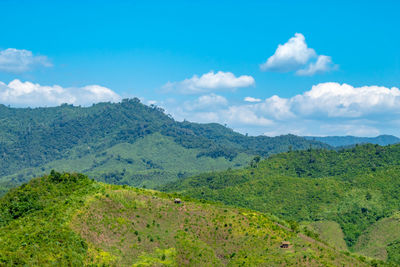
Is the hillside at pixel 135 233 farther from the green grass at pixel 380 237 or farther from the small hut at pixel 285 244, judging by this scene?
the green grass at pixel 380 237

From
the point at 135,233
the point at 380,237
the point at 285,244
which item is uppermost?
the point at 135,233

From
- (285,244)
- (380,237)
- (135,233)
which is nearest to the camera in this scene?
(135,233)

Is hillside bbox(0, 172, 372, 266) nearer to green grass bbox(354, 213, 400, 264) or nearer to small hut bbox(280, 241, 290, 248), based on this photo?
small hut bbox(280, 241, 290, 248)

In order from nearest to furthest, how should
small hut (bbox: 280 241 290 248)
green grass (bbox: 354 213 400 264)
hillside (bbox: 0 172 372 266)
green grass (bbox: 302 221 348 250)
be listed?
hillside (bbox: 0 172 372 266) < small hut (bbox: 280 241 290 248) < green grass (bbox: 354 213 400 264) < green grass (bbox: 302 221 348 250)

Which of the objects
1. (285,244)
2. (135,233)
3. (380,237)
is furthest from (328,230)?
(135,233)

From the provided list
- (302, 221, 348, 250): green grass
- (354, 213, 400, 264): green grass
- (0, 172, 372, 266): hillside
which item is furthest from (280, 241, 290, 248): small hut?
(302, 221, 348, 250): green grass

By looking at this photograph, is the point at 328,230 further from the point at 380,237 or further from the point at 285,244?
the point at 285,244

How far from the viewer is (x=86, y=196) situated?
252ft

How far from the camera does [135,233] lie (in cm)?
7138

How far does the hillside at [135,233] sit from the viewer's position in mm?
59719

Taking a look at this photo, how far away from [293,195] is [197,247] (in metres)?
129

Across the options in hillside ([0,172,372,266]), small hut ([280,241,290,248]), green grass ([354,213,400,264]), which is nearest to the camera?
hillside ([0,172,372,266])

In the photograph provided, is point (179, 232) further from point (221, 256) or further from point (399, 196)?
point (399, 196)

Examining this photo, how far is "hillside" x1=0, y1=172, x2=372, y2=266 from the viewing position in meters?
59.7
